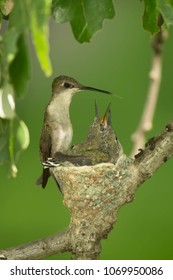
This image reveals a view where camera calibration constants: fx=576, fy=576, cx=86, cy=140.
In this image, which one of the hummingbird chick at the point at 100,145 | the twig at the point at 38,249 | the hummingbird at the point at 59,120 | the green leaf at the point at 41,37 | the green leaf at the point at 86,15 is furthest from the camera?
the hummingbird chick at the point at 100,145

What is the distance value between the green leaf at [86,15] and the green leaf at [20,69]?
57 cm

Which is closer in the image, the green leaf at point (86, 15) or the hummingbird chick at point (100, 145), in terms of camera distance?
the green leaf at point (86, 15)

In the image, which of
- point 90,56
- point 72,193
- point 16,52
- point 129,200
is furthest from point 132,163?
point 90,56

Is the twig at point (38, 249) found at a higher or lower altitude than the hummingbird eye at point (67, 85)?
lower

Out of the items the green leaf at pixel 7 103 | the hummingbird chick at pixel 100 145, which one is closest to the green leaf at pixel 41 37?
the green leaf at pixel 7 103

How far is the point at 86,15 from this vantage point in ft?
4.42

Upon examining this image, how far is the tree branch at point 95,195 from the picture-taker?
198cm

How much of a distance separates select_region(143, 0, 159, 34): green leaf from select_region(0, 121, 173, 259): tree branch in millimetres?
556

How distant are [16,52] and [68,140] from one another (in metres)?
1.79

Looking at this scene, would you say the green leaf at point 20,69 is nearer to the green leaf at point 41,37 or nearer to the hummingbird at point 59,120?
the green leaf at point 41,37

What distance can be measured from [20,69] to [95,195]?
1.65 metres

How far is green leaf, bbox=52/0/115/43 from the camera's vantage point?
133 centimetres

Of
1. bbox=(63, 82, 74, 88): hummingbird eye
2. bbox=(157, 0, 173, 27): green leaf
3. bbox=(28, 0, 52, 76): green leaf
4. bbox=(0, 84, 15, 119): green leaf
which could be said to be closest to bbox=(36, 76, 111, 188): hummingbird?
bbox=(63, 82, 74, 88): hummingbird eye

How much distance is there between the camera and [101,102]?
11.9 ft
